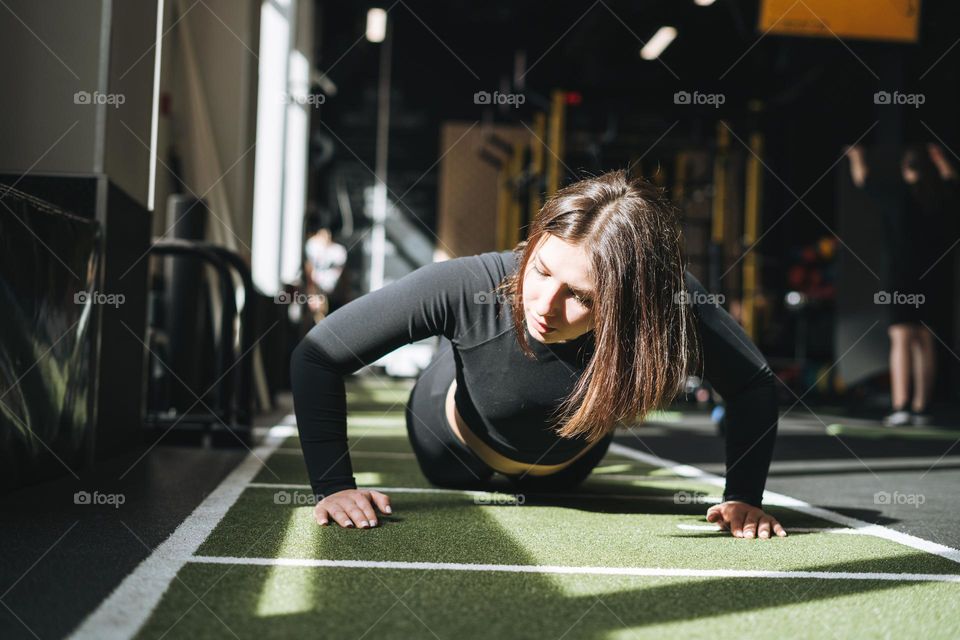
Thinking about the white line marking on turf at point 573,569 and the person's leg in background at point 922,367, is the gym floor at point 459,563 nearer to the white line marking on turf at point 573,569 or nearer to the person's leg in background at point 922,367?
the white line marking on turf at point 573,569

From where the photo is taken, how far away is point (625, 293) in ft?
5.53

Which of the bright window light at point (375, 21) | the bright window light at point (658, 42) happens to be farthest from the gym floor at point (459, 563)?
the bright window light at point (375, 21)

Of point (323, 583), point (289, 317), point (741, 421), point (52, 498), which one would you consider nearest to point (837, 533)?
point (741, 421)

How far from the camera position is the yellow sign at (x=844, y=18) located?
515cm

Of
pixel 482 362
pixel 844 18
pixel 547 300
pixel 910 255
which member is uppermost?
pixel 844 18

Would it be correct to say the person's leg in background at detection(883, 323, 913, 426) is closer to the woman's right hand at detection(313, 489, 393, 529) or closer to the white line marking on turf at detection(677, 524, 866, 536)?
the white line marking on turf at detection(677, 524, 866, 536)

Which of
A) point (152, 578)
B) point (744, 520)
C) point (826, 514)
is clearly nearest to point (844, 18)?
point (826, 514)

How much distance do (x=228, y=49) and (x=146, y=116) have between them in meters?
2.33

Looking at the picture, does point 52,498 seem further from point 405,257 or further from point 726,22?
point 405,257

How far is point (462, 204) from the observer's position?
1302cm

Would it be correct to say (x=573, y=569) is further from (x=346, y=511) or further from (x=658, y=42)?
(x=658, y=42)

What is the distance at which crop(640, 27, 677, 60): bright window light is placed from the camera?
7266 millimetres

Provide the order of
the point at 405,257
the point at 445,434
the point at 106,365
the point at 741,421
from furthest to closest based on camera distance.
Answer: the point at 405,257, the point at 106,365, the point at 445,434, the point at 741,421

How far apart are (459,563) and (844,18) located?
4.60 m
